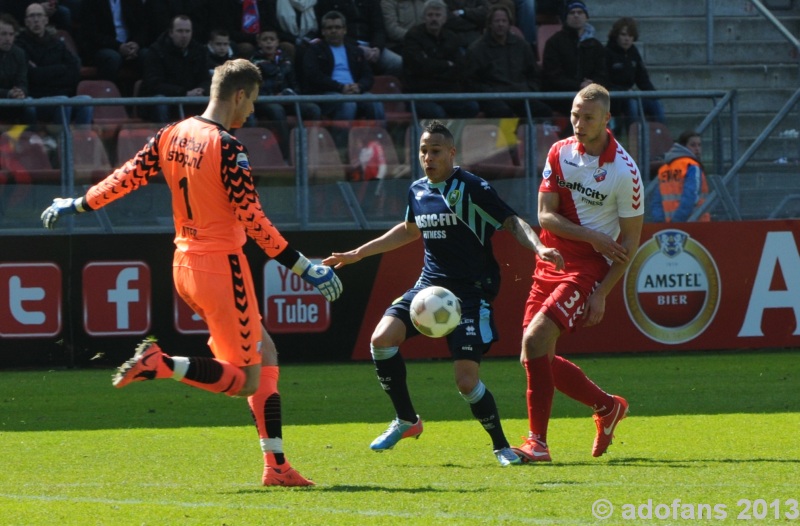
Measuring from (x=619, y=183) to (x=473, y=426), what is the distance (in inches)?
97.3

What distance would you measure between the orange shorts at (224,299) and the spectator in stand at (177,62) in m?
8.11

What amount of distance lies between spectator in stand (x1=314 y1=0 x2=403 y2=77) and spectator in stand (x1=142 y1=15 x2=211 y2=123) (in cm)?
226

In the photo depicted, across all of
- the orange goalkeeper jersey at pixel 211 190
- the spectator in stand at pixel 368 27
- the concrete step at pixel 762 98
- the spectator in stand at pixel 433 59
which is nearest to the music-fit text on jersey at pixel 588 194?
the orange goalkeeper jersey at pixel 211 190

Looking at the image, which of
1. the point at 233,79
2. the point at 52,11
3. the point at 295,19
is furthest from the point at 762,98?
the point at 233,79

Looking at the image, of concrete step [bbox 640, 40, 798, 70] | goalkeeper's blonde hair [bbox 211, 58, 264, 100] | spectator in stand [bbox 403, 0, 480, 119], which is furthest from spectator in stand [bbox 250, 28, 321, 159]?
goalkeeper's blonde hair [bbox 211, 58, 264, 100]

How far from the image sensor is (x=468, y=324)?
7684 mm

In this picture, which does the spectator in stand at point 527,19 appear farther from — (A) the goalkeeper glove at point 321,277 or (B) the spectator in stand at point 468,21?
(A) the goalkeeper glove at point 321,277

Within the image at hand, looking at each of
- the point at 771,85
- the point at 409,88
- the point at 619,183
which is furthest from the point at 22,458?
the point at 771,85

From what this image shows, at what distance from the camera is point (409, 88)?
1541 centimetres

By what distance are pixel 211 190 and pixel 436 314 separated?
1614 mm

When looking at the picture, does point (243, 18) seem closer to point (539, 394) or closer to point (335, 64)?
point (335, 64)

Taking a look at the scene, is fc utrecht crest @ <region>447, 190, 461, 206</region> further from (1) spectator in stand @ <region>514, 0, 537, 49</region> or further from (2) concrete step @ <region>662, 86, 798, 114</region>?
(2) concrete step @ <region>662, 86, 798, 114</region>

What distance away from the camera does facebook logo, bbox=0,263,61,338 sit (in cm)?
1275

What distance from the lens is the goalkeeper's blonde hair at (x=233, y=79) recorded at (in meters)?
6.62
